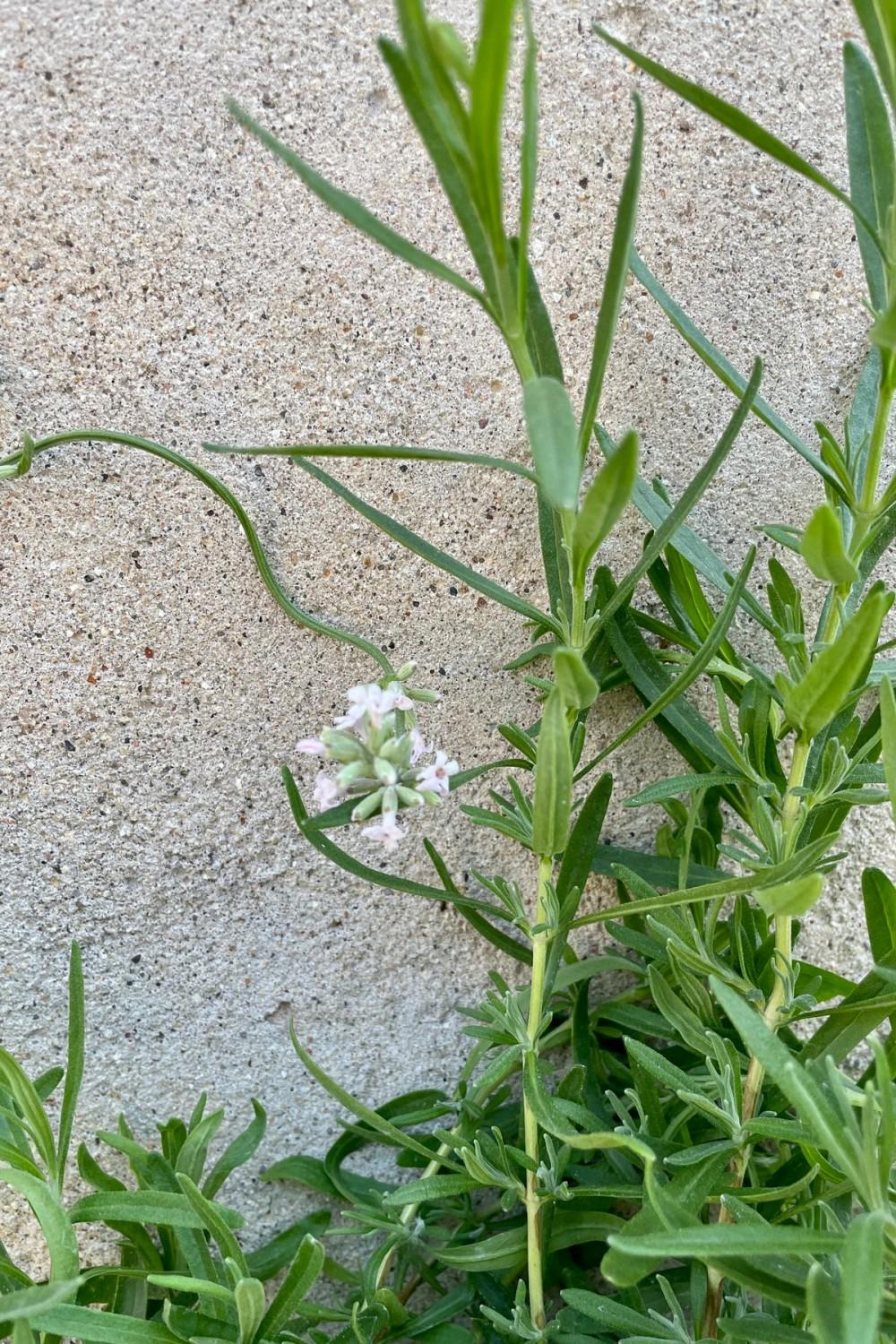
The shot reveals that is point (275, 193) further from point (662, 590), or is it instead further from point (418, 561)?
point (662, 590)

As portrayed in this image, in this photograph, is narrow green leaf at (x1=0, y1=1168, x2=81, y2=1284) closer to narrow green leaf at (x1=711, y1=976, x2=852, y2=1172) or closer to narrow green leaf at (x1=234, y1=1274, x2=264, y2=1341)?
narrow green leaf at (x1=234, y1=1274, x2=264, y2=1341)

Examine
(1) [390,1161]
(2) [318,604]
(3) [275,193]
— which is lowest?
(1) [390,1161]

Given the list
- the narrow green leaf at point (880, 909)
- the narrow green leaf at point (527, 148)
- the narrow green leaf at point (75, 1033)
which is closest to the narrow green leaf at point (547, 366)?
the narrow green leaf at point (527, 148)

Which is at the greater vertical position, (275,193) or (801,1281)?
(275,193)

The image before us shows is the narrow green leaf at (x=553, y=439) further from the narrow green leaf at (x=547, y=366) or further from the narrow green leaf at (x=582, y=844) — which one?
the narrow green leaf at (x=582, y=844)

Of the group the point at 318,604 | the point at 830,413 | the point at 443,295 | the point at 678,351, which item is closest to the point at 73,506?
the point at 318,604

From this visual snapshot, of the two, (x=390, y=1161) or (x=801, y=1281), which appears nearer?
(x=801, y=1281)

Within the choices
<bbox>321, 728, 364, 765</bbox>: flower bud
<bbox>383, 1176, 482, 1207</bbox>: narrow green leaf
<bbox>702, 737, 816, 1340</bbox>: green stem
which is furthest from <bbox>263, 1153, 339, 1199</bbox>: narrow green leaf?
<bbox>321, 728, 364, 765</bbox>: flower bud
